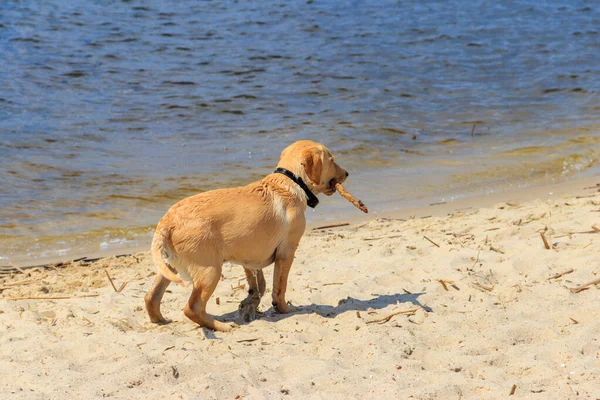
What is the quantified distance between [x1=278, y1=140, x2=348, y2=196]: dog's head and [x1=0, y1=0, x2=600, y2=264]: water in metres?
3.03

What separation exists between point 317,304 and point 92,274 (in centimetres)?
218

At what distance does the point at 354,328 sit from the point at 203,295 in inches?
40.8

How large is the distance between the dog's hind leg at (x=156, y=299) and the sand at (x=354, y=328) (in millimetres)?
86

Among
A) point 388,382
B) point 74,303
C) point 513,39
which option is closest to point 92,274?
point 74,303

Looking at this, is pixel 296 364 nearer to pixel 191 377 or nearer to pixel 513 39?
pixel 191 377

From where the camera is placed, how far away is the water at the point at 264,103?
9648 millimetres

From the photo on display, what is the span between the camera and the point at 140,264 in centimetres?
704

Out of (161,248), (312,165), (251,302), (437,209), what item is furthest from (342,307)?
(437,209)

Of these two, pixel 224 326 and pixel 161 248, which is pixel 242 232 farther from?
pixel 224 326

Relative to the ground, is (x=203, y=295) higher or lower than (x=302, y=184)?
lower

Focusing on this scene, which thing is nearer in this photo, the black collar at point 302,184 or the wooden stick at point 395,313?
the wooden stick at point 395,313

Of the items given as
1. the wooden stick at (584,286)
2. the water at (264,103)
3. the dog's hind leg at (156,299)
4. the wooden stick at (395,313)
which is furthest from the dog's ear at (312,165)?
the water at (264,103)

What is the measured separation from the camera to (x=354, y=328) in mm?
5168

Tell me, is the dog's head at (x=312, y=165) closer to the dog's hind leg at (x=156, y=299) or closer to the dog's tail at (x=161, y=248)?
the dog's tail at (x=161, y=248)
